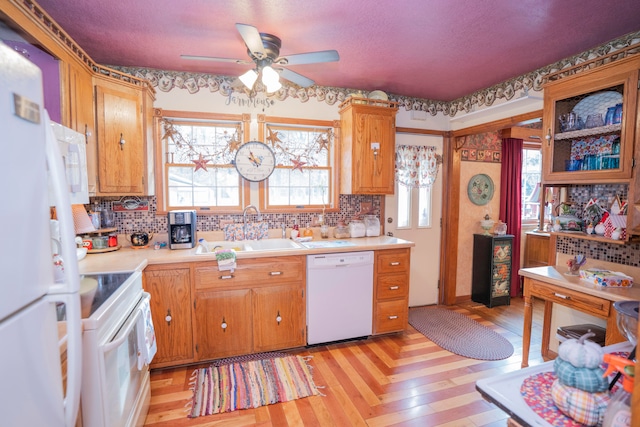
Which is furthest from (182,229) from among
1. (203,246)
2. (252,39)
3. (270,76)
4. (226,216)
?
(252,39)

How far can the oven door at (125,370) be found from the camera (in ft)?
4.34

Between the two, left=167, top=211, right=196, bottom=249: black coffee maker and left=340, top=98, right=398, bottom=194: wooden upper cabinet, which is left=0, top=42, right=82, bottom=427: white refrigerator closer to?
left=167, top=211, right=196, bottom=249: black coffee maker

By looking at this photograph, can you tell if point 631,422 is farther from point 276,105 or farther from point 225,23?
point 276,105

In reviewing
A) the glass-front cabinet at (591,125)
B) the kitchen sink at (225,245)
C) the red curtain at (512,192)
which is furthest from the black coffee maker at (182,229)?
the red curtain at (512,192)

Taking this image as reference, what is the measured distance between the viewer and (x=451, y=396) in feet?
7.08

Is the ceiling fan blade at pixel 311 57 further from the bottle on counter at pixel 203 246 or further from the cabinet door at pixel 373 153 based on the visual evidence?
the bottle on counter at pixel 203 246

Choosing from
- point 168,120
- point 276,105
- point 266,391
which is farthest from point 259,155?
point 266,391

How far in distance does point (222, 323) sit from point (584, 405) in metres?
2.31

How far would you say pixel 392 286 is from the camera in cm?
298

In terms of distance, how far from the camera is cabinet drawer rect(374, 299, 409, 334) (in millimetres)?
2959

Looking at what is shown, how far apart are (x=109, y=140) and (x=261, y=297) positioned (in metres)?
1.72

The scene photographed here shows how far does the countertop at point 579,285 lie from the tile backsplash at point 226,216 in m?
1.66

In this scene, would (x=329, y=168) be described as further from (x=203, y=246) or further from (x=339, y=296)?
(x=203, y=246)

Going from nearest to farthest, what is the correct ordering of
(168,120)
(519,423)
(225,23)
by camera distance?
(519,423) < (225,23) < (168,120)
